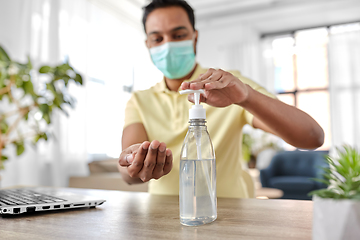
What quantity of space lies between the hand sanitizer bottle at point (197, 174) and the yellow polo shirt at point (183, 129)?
0.56 m

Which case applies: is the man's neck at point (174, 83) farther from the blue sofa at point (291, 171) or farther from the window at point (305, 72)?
the window at point (305, 72)

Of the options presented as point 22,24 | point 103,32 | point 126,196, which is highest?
point 103,32

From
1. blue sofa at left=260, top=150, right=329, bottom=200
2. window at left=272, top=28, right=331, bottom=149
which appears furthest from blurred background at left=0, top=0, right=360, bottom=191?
blue sofa at left=260, top=150, right=329, bottom=200

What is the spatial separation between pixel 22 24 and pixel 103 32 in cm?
140

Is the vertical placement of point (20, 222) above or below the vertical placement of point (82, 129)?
below

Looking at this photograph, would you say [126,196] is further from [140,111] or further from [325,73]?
[325,73]

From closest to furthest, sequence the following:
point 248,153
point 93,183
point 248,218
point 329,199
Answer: point 329,199 → point 248,218 → point 93,183 → point 248,153

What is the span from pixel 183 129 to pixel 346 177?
2.60 ft

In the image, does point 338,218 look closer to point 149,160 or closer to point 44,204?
point 149,160

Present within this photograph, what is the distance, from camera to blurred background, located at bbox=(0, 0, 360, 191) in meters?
3.30

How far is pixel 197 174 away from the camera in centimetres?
53

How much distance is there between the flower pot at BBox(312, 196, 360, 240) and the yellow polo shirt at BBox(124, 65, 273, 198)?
0.76 meters

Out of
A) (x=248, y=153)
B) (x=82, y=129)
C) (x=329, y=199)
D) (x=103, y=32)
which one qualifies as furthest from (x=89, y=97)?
(x=329, y=199)

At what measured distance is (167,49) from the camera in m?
1.17
